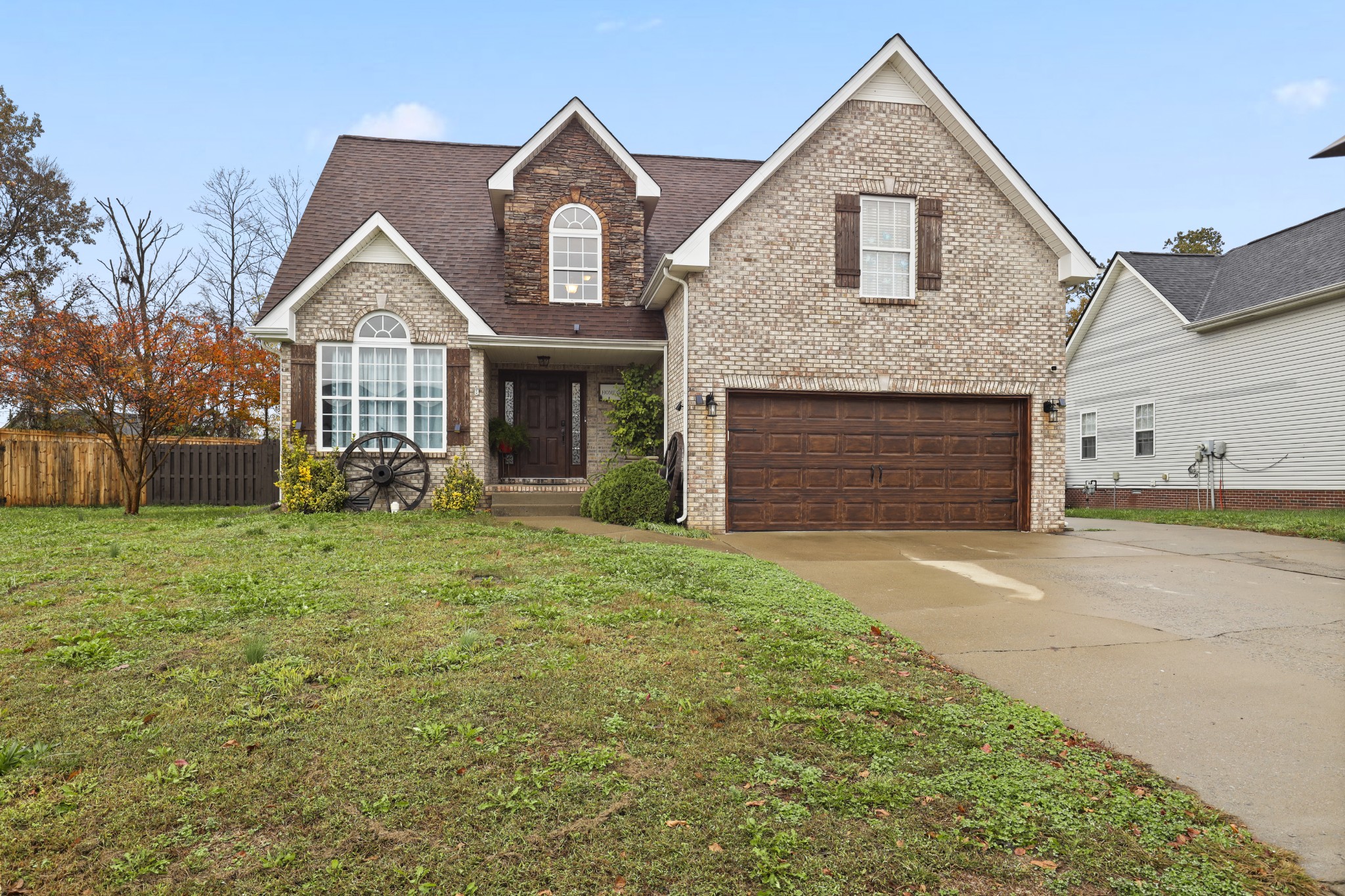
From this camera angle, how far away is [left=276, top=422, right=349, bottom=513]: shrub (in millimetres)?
12516

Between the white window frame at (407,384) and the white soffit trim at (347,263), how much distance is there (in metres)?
0.68

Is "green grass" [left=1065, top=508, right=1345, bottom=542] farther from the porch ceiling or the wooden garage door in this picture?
the porch ceiling

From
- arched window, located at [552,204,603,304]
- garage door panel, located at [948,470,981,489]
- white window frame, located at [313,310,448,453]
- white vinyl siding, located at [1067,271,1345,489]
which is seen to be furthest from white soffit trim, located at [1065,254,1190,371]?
white window frame, located at [313,310,448,453]

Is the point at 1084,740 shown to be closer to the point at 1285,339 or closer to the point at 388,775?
the point at 388,775

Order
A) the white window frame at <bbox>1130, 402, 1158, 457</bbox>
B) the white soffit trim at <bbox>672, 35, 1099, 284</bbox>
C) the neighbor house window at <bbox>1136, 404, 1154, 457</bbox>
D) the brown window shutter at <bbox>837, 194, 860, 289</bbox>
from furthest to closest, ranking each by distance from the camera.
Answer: the neighbor house window at <bbox>1136, 404, 1154, 457</bbox>, the white window frame at <bbox>1130, 402, 1158, 457</bbox>, the brown window shutter at <bbox>837, 194, 860, 289</bbox>, the white soffit trim at <bbox>672, 35, 1099, 284</bbox>

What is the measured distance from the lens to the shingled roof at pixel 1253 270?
17.0 m

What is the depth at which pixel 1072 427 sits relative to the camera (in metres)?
24.5

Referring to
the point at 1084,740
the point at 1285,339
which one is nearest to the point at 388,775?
the point at 1084,740

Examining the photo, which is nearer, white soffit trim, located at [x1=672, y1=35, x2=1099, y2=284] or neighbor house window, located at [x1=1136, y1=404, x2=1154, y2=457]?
white soffit trim, located at [x1=672, y1=35, x2=1099, y2=284]

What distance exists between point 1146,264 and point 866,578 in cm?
1881

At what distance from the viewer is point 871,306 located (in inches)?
478

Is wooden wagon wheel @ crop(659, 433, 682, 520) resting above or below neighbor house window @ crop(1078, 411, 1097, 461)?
below

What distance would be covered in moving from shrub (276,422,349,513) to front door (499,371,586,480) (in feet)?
10.9

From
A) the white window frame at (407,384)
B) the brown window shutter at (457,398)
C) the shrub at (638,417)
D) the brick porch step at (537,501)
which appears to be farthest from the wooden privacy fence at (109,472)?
the shrub at (638,417)
